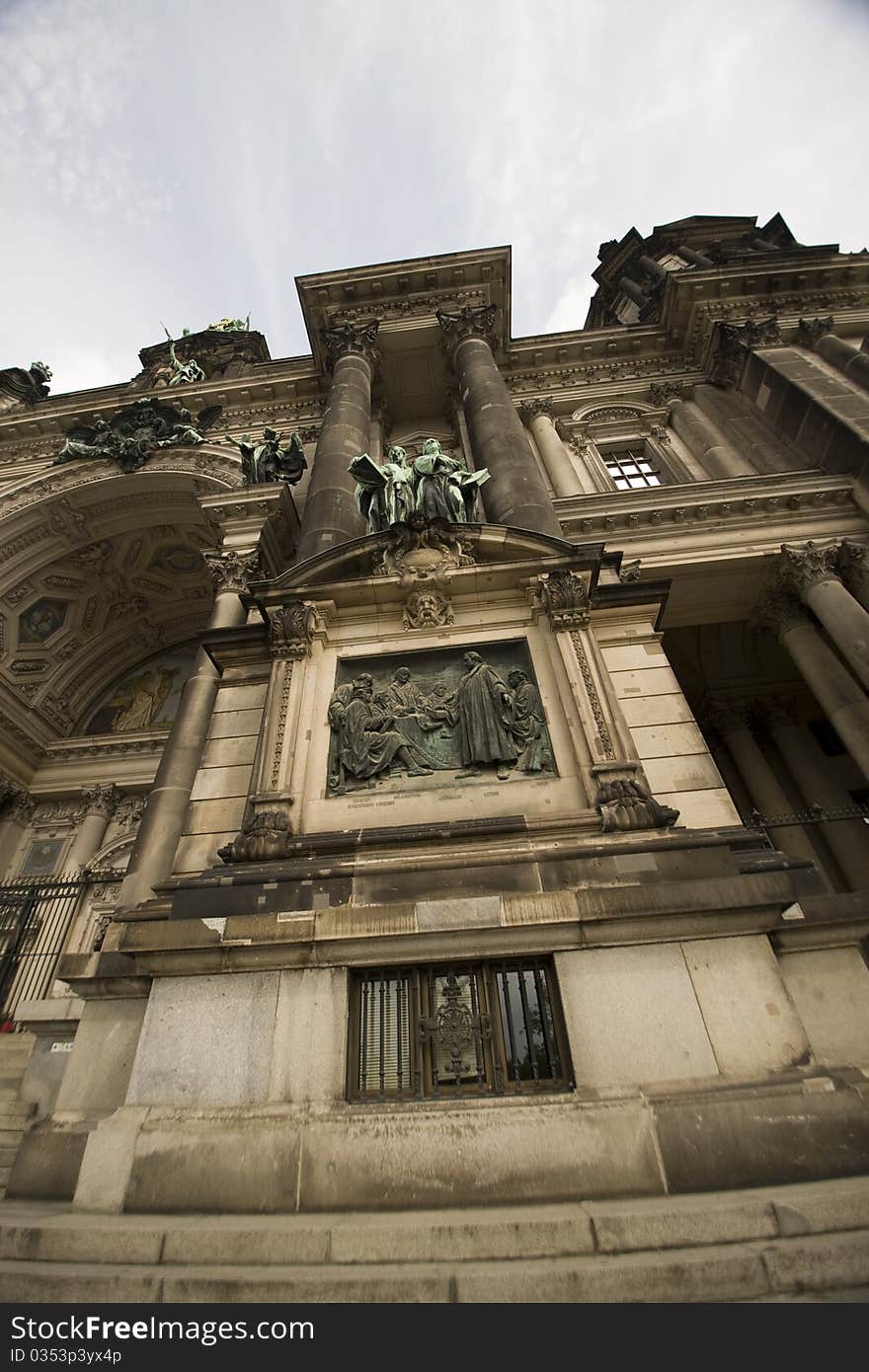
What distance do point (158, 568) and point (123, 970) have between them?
1774cm

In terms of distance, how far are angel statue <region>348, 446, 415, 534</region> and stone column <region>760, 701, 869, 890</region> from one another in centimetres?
1188

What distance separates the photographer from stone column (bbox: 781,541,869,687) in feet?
33.8

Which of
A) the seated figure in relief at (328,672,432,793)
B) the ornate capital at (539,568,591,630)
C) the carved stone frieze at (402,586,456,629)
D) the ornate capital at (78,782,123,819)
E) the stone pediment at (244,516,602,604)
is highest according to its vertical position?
the ornate capital at (78,782,123,819)

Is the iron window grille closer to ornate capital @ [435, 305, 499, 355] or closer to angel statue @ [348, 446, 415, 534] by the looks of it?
ornate capital @ [435, 305, 499, 355]

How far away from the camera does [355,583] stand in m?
7.62

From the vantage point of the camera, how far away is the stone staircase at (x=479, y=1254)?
2.49 meters

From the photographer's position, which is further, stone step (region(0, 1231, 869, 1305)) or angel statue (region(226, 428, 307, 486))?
angel statue (region(226, 428, 307, 486))

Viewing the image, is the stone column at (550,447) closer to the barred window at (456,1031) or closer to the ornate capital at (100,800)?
the barred window at (456,1031)

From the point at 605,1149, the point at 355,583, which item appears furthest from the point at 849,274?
the point at 605,1149

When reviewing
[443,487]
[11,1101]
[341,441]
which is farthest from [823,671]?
[11,1101]

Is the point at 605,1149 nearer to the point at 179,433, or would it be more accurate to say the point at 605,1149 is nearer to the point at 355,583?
the point at 355,583

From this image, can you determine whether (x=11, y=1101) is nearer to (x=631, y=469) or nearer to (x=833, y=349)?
(x=631, y=469)

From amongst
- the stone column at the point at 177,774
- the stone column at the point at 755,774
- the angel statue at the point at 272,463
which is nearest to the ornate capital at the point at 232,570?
the stone column at the point at 177,774

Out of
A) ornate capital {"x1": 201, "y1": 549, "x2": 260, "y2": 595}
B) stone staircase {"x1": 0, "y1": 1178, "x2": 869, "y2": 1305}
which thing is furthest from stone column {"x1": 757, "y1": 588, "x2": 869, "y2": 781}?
ornate capital {"x1": 201, "y1": 549, "x2": 260, "y2": 595}
